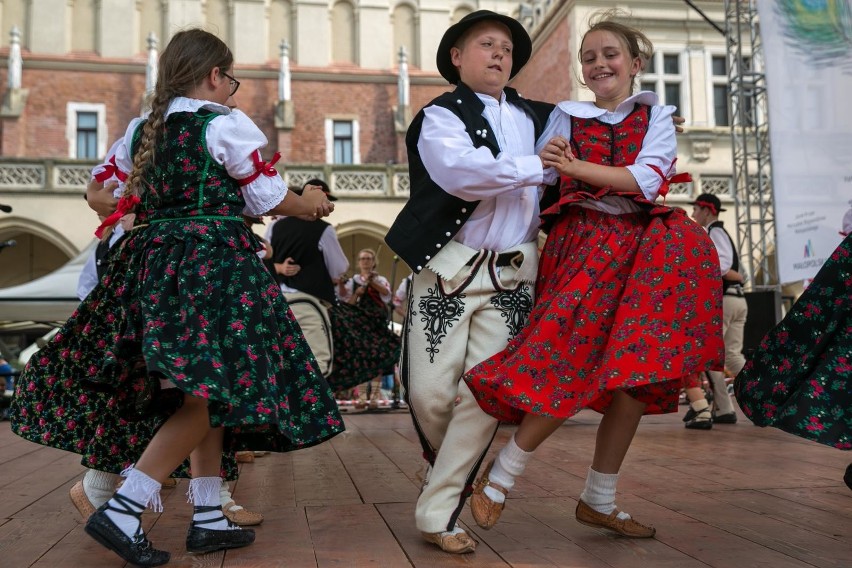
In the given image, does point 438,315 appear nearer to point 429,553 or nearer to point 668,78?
point 429,553

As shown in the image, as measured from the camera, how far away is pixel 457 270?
2.68 meters

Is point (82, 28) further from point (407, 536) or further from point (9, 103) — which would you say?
point (407, 536)

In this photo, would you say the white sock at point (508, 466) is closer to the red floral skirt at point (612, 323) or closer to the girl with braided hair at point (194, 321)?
the red floral skirt at point (612, 323)

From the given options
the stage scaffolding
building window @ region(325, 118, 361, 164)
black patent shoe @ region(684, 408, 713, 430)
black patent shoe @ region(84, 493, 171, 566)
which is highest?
building window @ region(325, 118, 361, 164)

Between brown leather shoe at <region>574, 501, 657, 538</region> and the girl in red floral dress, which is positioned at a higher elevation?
the girl in red floral dress

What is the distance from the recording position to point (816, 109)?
7195 mm

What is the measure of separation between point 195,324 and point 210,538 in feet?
2.07

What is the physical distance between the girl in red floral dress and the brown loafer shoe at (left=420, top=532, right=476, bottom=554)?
0.06 m

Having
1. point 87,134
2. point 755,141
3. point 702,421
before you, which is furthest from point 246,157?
point 87,134

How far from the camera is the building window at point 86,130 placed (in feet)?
84.5

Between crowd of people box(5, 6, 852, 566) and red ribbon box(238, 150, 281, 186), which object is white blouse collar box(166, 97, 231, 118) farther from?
red ribbon box(238, 150, 281, 186)

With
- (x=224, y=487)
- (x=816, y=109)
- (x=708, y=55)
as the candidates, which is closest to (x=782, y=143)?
(x=816, y=109)

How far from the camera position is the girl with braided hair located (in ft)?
7.98

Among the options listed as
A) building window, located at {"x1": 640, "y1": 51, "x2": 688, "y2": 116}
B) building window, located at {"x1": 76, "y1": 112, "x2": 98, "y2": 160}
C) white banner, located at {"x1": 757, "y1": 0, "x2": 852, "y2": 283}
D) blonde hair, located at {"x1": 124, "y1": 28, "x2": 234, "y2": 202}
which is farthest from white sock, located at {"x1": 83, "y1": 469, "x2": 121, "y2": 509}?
building window, located at {"x1": 76, "y1": 112, "x2": 98, "y2": 160}
